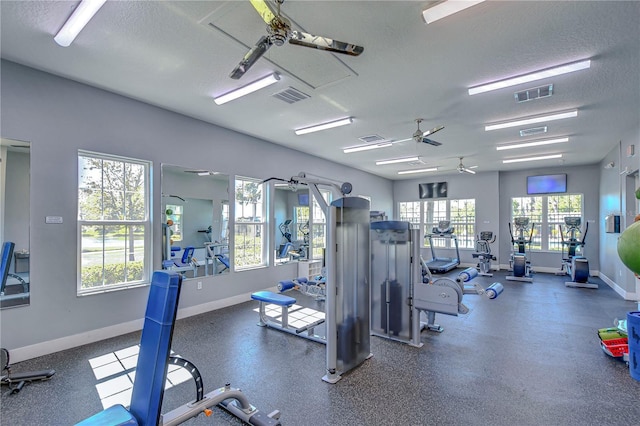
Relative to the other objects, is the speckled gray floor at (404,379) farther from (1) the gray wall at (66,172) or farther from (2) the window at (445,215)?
(2) the window at (445,215)

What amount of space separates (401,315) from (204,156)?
12.6 feet

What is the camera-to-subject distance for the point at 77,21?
2.52 metres

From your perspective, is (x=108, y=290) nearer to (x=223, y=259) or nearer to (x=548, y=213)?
(x=223, y=259)

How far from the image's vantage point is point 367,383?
2822 mm

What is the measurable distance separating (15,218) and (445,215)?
10533 mm

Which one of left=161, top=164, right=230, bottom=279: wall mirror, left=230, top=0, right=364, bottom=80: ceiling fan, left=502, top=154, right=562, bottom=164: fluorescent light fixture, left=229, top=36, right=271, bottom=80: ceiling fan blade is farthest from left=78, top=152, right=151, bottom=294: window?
left=502, top=154, right=562, bottom=164: fluorescent light fixture

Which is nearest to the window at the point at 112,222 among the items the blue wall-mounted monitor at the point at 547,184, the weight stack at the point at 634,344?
the weight stack at the point at 634,344

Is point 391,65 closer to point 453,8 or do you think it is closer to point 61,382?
point 453,8

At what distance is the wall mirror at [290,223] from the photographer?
6.68 metres

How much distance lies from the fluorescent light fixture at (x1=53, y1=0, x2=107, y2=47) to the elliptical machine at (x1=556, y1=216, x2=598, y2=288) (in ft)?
30.6

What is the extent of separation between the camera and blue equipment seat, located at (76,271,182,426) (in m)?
1.63

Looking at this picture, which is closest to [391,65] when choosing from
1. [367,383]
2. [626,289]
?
[367,383]

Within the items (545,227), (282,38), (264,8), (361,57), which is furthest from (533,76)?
(545,227)

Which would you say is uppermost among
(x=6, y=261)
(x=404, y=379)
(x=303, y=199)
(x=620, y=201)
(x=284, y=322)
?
(x=303, y=199)
